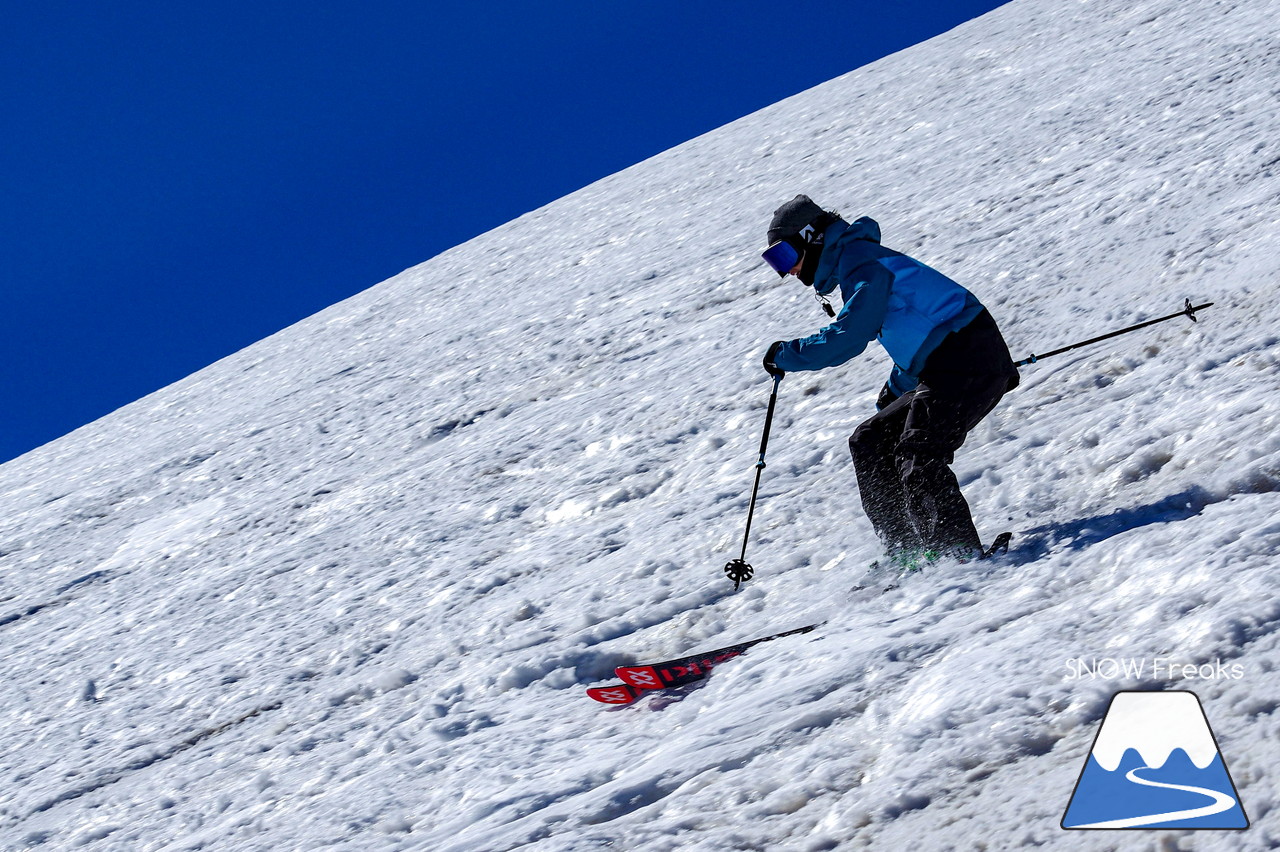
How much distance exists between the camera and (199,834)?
4.35 metres

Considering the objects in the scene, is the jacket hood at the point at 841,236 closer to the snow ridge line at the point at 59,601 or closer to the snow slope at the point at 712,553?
the snow slope at the point at 712,553

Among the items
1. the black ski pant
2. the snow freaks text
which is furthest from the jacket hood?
the snow freaks text

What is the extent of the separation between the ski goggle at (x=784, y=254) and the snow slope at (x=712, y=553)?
4.35 ft

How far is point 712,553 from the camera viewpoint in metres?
5.34

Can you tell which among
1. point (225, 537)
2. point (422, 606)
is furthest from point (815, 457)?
point (225, 537)

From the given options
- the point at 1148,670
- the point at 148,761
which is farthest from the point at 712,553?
the point at 148,761

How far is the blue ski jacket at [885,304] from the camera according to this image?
4.08 metres

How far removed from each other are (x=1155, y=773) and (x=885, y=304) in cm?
208

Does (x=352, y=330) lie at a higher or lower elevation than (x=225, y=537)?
higher

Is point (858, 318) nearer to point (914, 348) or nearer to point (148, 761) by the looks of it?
point (914, 348)

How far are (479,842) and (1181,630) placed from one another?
218cm

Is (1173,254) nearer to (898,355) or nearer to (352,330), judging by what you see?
(898,355)

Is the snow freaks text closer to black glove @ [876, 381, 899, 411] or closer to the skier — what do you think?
the skier

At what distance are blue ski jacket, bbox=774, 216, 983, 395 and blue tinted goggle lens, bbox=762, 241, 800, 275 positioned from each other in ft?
0.41
